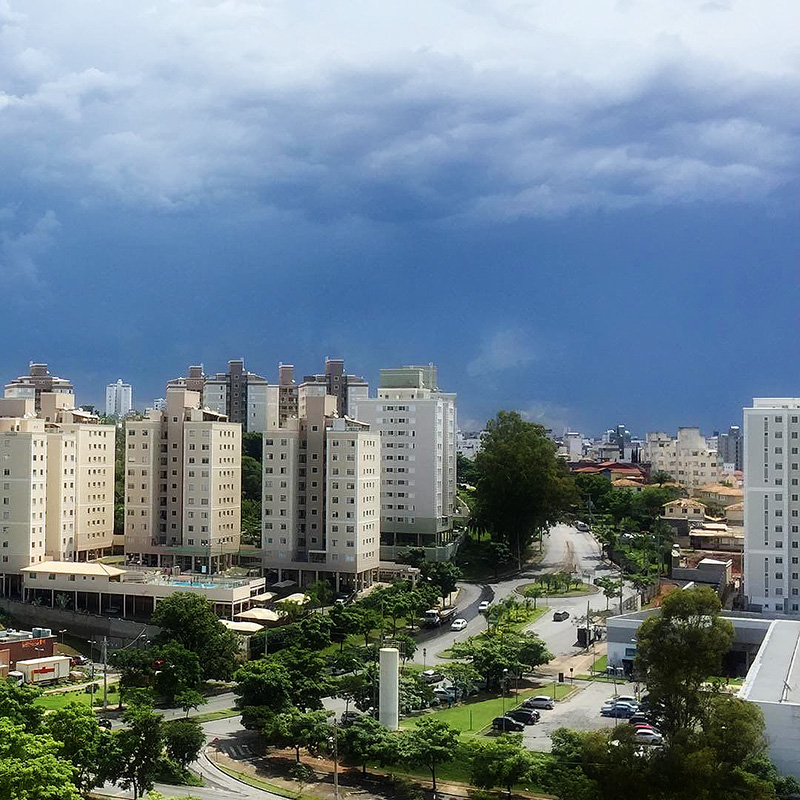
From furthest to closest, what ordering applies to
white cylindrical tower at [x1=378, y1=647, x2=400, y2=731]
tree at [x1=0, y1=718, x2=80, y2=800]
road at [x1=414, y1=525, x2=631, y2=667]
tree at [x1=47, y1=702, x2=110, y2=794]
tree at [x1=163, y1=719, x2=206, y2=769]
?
road at [x1=414, y1=525, x2=631, y2=667]
white cylindrical tower at [x1=378, y1=647, x2=400, y2=731]
tree at [x1=163, y1=719, x2=206, y2=769]
tree at [x1=47, y1=702, x2=110, y2=794]
tree at [x1=0, y1=718, x2=80, y2=800]

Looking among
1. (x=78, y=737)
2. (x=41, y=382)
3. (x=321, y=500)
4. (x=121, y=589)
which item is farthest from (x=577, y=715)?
(x=41, y=382)

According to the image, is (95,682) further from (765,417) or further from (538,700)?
(765,417)

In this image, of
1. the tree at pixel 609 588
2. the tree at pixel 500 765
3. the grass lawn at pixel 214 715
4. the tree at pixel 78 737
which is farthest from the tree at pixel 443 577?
the tree at pixel 78 737

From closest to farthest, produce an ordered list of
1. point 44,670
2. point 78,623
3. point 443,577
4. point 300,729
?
1. point 300,729
2. point 44,670
3. point 78,623
4. point 443,577

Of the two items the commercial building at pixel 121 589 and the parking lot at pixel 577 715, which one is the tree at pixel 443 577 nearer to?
the commercial building at pixel 121 589

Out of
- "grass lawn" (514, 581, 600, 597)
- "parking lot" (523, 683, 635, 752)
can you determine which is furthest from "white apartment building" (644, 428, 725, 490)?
"parking lot" (523, 683, 635, 752)

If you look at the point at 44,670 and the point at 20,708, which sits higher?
the point at 20,708

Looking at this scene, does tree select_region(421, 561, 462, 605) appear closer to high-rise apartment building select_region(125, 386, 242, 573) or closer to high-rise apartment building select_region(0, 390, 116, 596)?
high-rise apartment building select_region(125, 386, 242, 573)

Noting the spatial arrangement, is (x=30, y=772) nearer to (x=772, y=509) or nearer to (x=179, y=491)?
(x=179, y=491)
